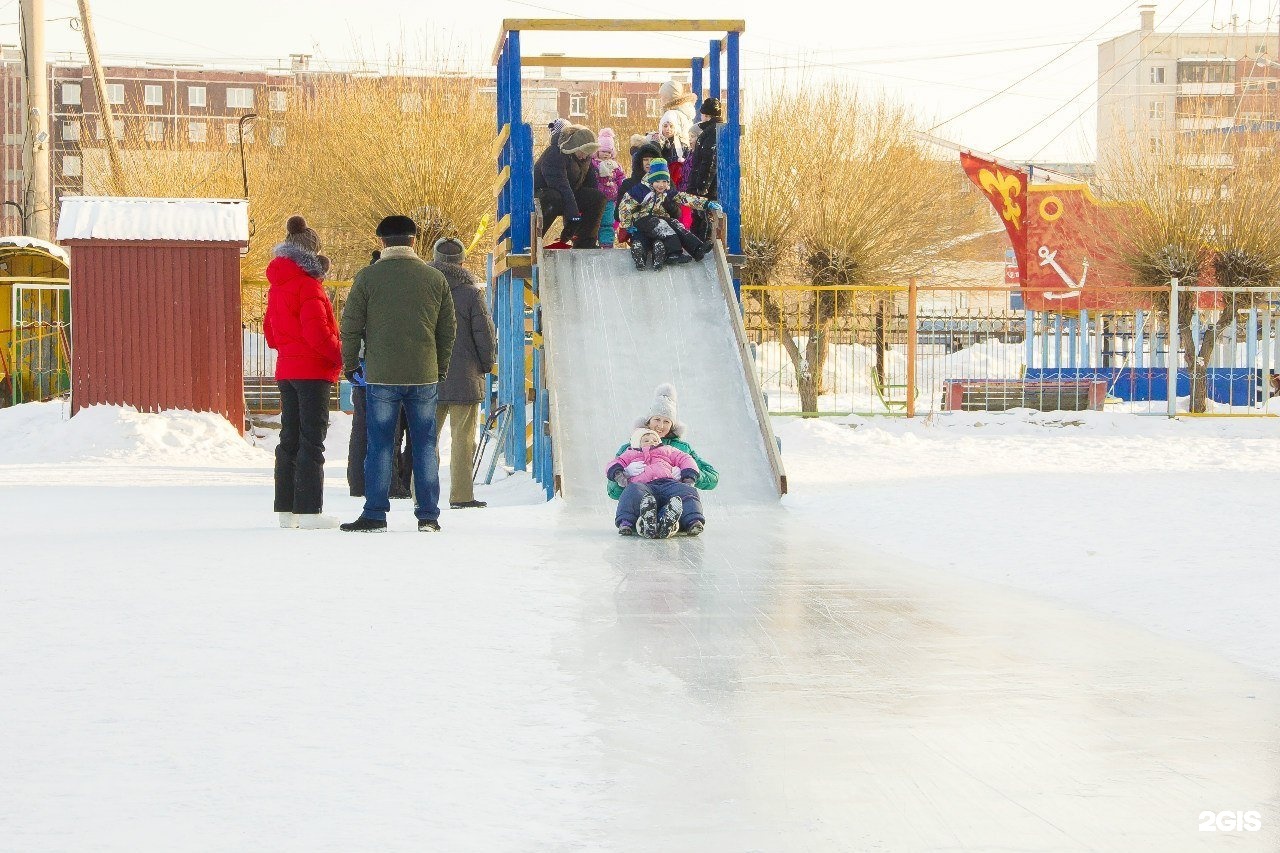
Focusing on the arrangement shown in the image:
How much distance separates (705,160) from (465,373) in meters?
4.36

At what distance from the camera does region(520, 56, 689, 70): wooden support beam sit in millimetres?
16406

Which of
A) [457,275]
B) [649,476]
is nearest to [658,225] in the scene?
[457,275]

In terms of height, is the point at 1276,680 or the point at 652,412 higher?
the point at 652,412

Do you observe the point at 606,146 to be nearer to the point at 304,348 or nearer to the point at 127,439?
the point at 127,439

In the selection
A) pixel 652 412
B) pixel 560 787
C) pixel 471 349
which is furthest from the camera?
pixel 471 349

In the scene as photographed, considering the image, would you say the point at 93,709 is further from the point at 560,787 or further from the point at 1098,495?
the point at 1098,495

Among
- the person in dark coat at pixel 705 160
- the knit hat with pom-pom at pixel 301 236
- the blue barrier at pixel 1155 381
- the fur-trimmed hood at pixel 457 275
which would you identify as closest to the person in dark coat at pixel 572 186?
the person in dark coat at pixel 705 160

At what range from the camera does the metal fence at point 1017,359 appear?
22.0 metres

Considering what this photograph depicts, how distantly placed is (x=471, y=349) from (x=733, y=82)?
4937 mm

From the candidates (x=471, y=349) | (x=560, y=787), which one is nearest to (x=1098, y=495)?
(x=471, y=349)

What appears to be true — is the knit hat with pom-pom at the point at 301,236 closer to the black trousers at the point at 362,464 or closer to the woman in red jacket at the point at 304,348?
the woman in red jacket at the point at 304,348

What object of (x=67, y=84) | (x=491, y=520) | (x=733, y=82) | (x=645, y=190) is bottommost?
(x=491, y=520)

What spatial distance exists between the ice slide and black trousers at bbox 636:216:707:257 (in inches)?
8.2

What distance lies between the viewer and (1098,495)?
11.7 meters
